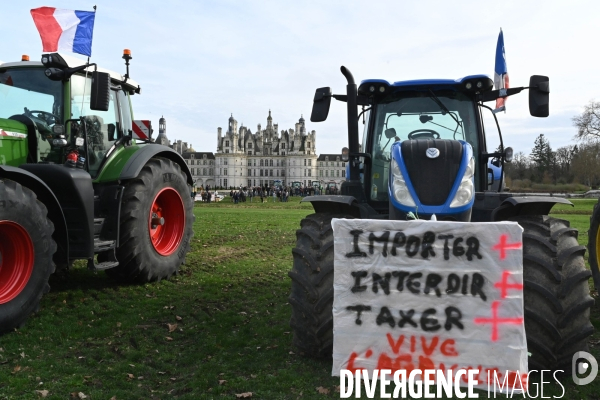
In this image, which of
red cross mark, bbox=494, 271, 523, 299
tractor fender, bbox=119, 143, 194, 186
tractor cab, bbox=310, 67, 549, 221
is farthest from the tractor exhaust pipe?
tractor fender, bbox=119, 143, 194, 186

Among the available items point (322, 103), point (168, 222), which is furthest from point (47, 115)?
point (322, 103)

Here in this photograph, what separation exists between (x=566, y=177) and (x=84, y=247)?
91.3 metres

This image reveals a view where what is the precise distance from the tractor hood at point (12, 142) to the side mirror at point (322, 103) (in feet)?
11.1

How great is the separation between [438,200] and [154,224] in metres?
4.93

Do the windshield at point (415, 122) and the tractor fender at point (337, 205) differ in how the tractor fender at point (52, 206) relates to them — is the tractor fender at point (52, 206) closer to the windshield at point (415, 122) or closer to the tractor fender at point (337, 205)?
the tractor fender at point (337, 205)

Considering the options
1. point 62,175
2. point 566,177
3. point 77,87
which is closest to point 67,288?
point 62,175

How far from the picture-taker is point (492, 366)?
3.49 meters

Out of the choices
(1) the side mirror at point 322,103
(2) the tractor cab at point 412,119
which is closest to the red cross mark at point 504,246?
(2) the tractor cab at point 412,119

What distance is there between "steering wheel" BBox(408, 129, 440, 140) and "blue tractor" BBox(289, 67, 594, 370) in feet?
0.03

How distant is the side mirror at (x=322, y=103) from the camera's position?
5184 millimetres

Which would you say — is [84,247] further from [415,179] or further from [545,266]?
[545,266]

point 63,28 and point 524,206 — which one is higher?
point 63,28

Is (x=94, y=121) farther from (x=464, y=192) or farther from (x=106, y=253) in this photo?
(x=464, y=192)

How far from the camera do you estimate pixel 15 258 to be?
4953mm
